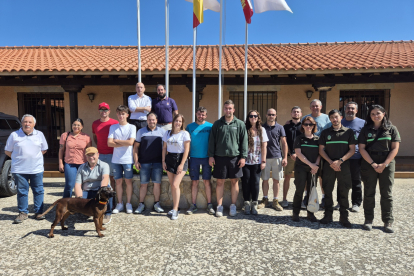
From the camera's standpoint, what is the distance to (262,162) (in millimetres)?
3861

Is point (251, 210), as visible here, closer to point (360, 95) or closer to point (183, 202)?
point (183, 202)

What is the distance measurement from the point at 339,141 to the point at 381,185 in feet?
2.63

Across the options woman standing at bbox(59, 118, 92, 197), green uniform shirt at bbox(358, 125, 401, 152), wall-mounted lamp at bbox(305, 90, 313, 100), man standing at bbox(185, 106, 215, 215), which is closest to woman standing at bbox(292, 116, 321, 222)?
green uniform shirt at bbox(358, 125, 401, 152)

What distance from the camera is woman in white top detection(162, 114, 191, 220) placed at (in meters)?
3.65

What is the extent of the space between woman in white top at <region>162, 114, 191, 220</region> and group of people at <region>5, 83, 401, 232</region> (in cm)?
2

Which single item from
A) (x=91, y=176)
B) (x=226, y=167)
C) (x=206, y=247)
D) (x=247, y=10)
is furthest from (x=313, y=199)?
(x=247, y=10)

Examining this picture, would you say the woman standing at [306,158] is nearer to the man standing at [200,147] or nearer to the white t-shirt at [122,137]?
the man standing at [200,147]

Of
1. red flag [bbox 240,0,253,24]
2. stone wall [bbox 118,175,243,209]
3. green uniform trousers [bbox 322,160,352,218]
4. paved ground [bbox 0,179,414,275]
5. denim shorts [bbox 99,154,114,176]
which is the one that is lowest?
paved ground [bbox 0,179,414,275]

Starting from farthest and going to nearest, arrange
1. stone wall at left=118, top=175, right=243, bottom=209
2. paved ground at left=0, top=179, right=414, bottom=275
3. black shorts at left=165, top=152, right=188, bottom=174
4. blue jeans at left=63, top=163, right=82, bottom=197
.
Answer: stone wall at left=118, top=175, right=243, bottom=209, blue jeans at left=63, top=163, right=82, bottom=197, black shorts at left=165, top=152, right=188, bottom=174, paved ground at left=0, top=179, right=414, bottom=275

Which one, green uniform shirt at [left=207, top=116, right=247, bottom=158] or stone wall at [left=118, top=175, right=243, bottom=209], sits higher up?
green uniform shirt at [left=207, top=116, right=247, bottom=158]

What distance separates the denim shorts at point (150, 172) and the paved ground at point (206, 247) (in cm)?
58

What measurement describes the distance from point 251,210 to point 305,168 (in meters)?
1.08

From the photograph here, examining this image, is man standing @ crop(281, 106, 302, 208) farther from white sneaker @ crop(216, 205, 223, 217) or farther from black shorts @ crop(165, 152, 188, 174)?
black shorts @ crop(165, 152, 188, 174)

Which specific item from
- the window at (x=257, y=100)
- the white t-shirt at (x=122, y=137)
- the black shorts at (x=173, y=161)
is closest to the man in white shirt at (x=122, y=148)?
the white t-shirt at (x=122, y=137)
